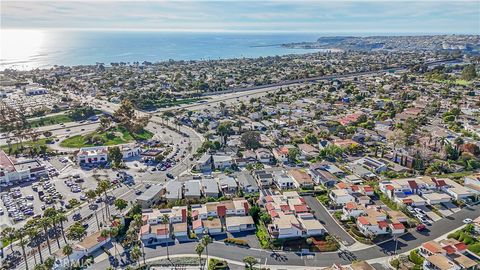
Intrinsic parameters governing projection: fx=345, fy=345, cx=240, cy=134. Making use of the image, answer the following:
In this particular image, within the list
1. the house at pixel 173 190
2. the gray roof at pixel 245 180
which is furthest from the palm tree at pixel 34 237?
the gray roof at pixel 245 180

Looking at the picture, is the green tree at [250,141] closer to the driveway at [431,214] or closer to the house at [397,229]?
the driveway at [431,214]

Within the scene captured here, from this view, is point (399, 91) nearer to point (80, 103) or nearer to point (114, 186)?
point (114, 186)

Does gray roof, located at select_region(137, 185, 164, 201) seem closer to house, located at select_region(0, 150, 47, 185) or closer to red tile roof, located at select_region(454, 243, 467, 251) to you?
house, located at select_region(0, 150, 47, 185)

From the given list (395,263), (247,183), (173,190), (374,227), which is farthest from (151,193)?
(395,263)

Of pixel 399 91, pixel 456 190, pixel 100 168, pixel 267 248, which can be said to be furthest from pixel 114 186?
pixel 399 91

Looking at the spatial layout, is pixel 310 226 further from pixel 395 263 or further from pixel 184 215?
pixel 184 215

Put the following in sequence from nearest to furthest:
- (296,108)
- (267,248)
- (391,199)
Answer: (267,248)
(391,199)
(296,108)
